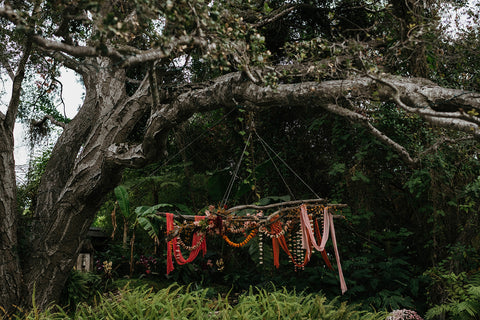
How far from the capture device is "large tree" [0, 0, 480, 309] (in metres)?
3.79

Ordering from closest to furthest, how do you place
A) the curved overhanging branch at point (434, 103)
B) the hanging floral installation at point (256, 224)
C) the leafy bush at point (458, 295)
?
the curved overhanging branch at point (434, 103) < the hanging floral installation at point (256, 224) < the leafy bush at point (458, 295)

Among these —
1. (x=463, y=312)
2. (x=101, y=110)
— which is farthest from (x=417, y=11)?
(x=101, y=110)

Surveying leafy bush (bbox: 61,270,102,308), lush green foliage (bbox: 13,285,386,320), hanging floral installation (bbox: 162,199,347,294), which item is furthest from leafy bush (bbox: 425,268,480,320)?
leafy bush (bbox: 61,270,102,308)

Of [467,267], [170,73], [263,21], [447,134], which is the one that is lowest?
[467,267]

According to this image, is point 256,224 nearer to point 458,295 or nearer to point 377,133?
point 377,133

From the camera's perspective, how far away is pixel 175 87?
5.14 m

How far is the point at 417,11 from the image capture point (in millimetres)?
5641

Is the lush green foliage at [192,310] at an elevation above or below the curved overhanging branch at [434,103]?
below

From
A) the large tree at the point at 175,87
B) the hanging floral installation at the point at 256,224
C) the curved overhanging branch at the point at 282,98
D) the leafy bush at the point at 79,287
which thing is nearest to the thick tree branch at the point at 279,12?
the large tree at the point at 175,87

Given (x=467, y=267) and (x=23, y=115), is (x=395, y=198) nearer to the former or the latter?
(x=467, y=267)

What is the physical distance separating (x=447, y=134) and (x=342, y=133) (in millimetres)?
1495

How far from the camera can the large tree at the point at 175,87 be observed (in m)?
3.79

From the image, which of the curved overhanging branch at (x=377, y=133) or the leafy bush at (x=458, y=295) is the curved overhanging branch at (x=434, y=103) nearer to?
the curved overhanging branch at (x=377, y=133)

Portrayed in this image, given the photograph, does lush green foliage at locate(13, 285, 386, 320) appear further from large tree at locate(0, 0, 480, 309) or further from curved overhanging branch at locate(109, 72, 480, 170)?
curved overhanging branch at locate(109, 72, 480, 170)
